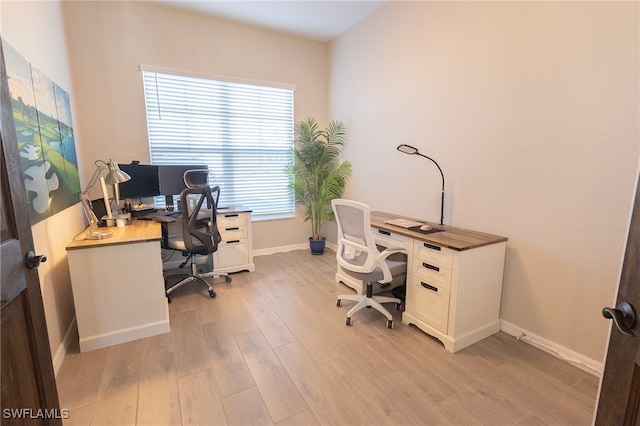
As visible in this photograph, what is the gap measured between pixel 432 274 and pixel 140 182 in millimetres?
2984

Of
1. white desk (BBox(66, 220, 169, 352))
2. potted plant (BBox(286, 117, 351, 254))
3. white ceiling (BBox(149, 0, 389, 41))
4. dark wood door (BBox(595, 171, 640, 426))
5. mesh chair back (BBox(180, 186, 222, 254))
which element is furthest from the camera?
potted plant (BBox(286, 117, 351, 254))

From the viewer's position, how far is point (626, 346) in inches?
29.3

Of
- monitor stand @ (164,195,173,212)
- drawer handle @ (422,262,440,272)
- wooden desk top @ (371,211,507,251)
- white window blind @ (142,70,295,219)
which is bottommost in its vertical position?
drawer handle @ (422,262,440,272)

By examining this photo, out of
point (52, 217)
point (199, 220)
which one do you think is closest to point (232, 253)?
point (199, 220)

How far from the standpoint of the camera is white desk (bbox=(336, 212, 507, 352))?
78.7 inches

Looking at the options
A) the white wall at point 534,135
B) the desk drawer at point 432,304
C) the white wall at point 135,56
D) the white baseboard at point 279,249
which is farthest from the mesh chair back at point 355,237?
the white wall at point 135,56

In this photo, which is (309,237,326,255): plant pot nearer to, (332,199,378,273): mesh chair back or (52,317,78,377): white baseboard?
(332,199,378,273): mesh chair back

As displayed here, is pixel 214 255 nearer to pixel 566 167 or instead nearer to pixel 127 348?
pixel 127 348

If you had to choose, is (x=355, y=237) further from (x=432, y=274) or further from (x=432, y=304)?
(x=432, y=304)

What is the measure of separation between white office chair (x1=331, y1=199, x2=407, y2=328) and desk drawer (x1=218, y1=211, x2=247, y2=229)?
4.70 feet

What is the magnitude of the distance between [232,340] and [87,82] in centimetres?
301

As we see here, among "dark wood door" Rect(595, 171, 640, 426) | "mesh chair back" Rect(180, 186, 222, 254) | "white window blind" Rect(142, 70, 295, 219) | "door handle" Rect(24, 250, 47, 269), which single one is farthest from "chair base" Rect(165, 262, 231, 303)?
"dark wood door" Rect(595, 171, 640, 426)

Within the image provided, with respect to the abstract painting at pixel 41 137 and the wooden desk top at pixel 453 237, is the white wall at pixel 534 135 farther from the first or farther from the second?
the abstract painting at pixel 41 137

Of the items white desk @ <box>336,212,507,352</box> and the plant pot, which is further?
the plant pot
